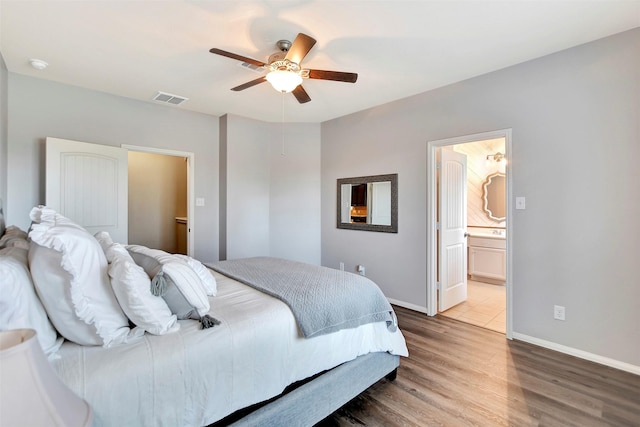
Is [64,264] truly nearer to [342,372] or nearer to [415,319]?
[342,372]

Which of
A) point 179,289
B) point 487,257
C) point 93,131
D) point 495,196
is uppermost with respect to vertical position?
point 93,131

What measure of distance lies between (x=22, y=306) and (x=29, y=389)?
1.95 ft

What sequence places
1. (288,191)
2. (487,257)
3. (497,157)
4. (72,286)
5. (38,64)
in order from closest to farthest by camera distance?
(72,286) < (38,64) < (288,191) < (487,257) < (497,157)

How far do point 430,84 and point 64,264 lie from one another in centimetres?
351

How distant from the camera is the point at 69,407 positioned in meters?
0.72

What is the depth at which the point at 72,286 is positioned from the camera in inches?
44.6

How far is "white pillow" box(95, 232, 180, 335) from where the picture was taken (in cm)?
126

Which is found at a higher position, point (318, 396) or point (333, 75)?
point (333, 75)

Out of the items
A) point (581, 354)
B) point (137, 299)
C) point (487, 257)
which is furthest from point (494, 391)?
point (487, 257)

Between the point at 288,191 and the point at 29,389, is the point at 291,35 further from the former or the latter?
the point at 288,191

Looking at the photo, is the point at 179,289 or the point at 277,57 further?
the point at 277,57

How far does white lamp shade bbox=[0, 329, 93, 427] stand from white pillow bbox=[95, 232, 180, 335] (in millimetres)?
560

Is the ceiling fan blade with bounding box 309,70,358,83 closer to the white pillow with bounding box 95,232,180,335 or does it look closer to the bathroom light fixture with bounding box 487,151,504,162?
the white pillow with bounding box 95,232,180,335

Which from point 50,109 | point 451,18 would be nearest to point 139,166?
point 50,109
